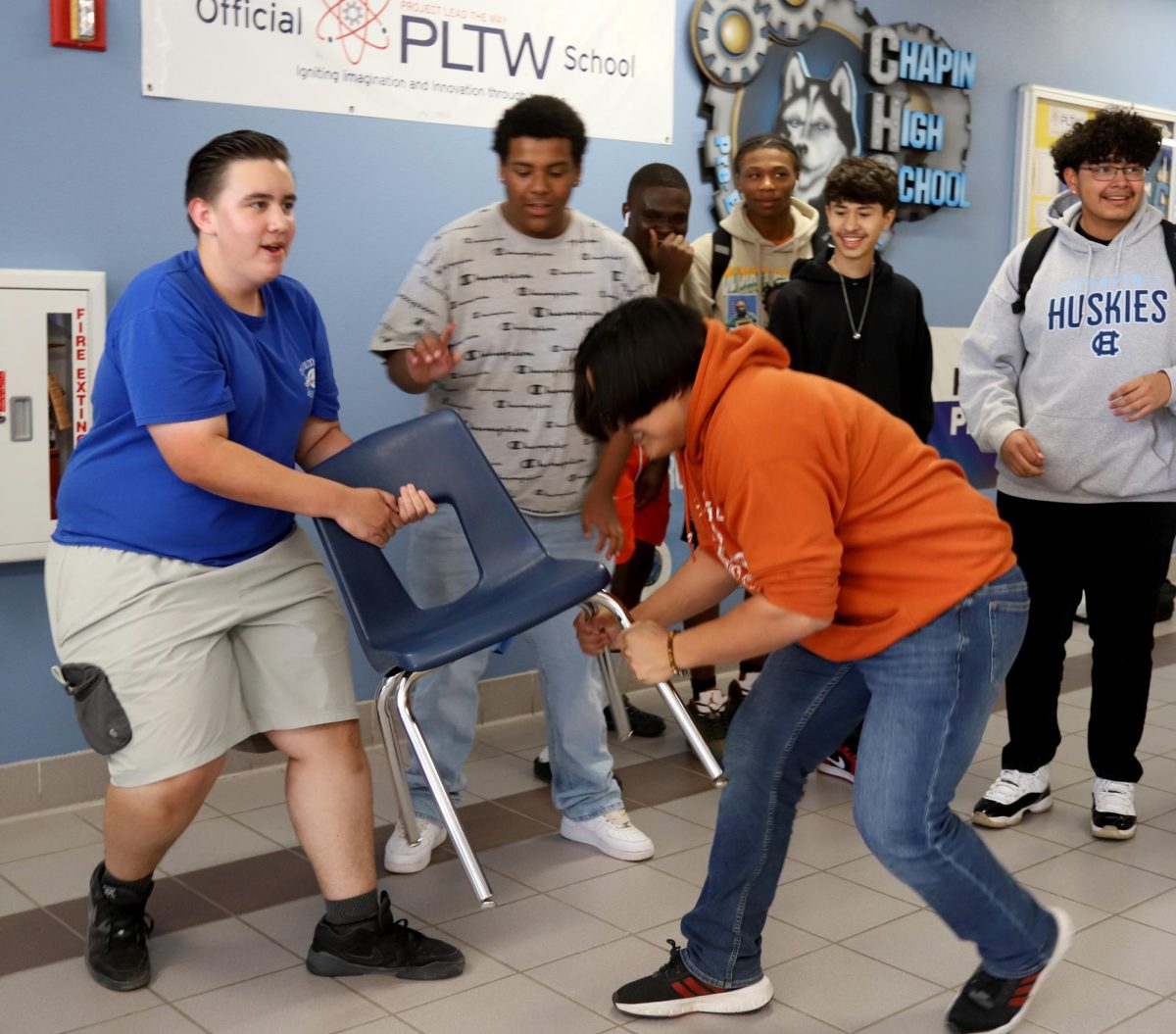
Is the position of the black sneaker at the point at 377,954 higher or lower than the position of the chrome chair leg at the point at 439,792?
lower

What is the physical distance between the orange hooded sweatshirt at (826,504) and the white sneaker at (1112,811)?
4.35 feet

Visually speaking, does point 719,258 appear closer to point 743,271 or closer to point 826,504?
point 743,271

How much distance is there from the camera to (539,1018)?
2.33m

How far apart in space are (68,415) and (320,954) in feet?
4.71

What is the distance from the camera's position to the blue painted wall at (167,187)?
122 inches

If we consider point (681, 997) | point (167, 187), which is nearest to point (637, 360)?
point (681, 997)

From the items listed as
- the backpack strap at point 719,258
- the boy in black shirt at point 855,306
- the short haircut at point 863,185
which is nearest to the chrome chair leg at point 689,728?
the boy in black shirt at point 855,306

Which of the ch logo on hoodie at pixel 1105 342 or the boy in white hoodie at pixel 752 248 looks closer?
the ch logo on hoodie at pixel 1105 342

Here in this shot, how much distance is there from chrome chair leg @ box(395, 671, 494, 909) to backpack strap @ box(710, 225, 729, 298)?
1826mm

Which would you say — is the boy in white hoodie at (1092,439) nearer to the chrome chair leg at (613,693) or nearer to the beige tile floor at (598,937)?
the beige tile floor at (598,937)

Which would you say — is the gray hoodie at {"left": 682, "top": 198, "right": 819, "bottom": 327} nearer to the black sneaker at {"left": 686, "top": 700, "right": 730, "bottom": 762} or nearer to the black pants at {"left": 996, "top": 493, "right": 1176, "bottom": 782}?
the black pants at {"left": 996, "top": 493, "right": 1176, "bottom": 782}

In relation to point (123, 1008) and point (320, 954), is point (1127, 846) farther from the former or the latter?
point (123, 1008)

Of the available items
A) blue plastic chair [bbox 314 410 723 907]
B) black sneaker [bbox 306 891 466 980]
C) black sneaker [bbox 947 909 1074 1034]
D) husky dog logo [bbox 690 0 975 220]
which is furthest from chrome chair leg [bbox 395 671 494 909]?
husky dog logo [bbox 690 0 975 220]

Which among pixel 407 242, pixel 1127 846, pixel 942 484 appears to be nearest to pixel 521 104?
pixel 407 242
